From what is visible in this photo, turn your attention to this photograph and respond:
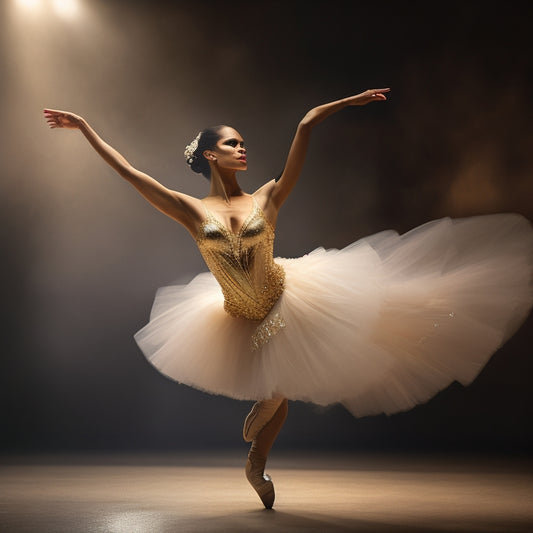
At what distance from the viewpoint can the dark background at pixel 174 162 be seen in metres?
4.86

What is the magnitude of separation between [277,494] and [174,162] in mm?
2446

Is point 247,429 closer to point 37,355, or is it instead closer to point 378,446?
point 378,446

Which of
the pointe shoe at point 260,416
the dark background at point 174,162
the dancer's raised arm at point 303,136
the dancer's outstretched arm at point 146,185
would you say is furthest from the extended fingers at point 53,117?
the dark background at point 174,162

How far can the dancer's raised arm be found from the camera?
8.86ft

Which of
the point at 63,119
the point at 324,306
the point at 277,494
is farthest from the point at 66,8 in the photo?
the point at 277,494

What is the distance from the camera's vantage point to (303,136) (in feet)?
9.10

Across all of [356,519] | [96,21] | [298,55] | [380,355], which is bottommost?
[356,519]

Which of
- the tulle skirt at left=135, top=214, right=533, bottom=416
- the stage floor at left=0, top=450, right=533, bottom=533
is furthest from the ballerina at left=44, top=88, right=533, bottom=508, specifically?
the stage floor at left=0, top=450, right=533, bottom=533

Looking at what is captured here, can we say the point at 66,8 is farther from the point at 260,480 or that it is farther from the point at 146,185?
the point at 260,480

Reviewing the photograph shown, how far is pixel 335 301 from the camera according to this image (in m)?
2.69

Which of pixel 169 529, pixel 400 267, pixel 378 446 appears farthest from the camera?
pixel 378 446

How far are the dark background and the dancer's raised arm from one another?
2.03m

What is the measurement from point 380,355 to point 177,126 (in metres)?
2.91

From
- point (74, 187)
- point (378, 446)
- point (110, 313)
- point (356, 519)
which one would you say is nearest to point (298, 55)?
point (74, 187)
